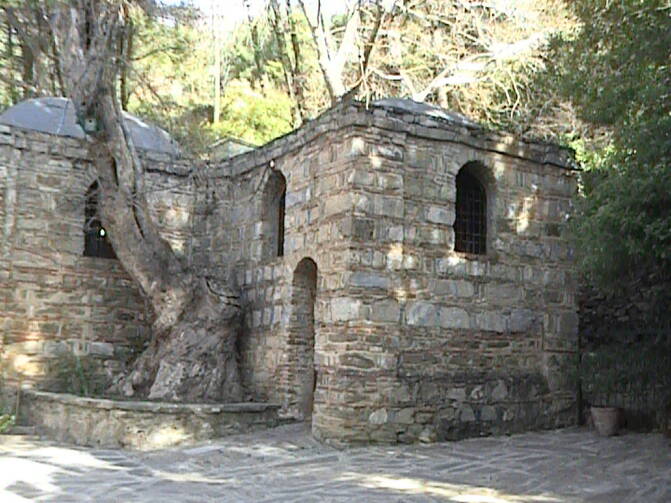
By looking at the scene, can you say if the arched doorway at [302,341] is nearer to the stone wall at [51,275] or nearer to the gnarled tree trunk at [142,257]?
the gnarled tree trunk at [142,257]

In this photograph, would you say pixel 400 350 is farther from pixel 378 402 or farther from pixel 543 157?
pixel 543 157

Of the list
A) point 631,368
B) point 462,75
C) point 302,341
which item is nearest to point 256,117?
point 462,75

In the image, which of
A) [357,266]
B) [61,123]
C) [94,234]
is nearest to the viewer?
[357,266]

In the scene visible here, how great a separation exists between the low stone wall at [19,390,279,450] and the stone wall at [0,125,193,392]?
142 centimetres

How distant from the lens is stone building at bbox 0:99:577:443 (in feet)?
26.9

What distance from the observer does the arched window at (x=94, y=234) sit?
10.9 meters

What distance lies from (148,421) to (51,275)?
3117mm

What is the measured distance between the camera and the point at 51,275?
1039cm

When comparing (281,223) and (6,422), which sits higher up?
(281,223)

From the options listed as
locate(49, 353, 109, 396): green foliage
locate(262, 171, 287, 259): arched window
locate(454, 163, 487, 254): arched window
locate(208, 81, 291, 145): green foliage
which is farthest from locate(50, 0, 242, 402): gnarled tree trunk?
locate(208, 81, 291, 145): green foliage

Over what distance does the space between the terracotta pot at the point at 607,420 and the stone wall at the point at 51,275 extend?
607 centimetres

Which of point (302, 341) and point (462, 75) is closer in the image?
point (302, 341)

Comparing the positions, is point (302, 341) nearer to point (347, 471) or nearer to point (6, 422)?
point (347, 471)

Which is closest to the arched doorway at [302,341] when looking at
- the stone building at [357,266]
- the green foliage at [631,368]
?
the stone building at [357,266]
